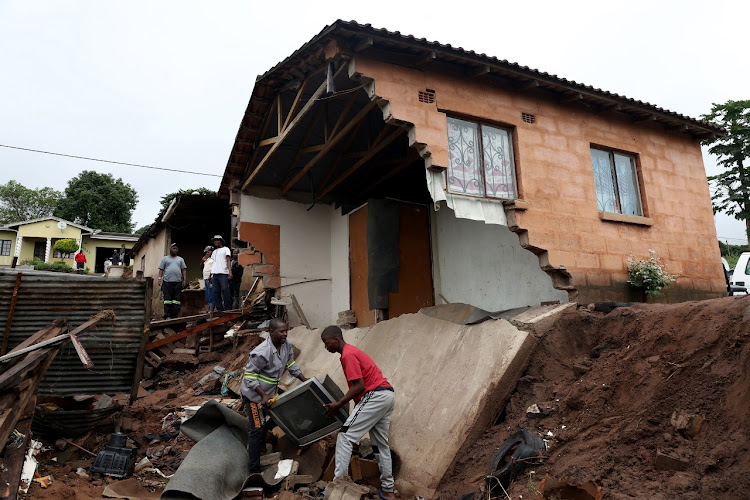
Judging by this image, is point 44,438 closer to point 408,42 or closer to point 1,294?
point 1,294

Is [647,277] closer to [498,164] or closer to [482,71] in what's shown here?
[498,164]

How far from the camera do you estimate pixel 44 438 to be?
5.78 m

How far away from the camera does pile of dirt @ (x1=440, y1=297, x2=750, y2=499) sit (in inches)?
138

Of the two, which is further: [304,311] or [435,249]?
[304,311]

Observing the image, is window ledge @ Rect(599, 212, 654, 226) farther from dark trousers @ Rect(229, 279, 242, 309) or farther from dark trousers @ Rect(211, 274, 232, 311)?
dark trousers @ Rect(229, 279, 242, 309)

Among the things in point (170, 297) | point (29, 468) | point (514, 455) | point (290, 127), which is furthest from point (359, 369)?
point (170, 297)

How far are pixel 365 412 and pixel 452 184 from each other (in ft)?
11.6

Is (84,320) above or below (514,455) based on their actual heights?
above

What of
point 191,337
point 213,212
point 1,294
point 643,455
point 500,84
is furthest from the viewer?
point 213,212

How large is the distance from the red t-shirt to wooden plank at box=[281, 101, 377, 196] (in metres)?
3.64

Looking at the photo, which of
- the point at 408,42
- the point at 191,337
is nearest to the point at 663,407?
the point at 408,42

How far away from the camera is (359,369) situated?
480 cm

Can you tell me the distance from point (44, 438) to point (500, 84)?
774cm

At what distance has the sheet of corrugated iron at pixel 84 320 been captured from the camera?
19.0 ft
